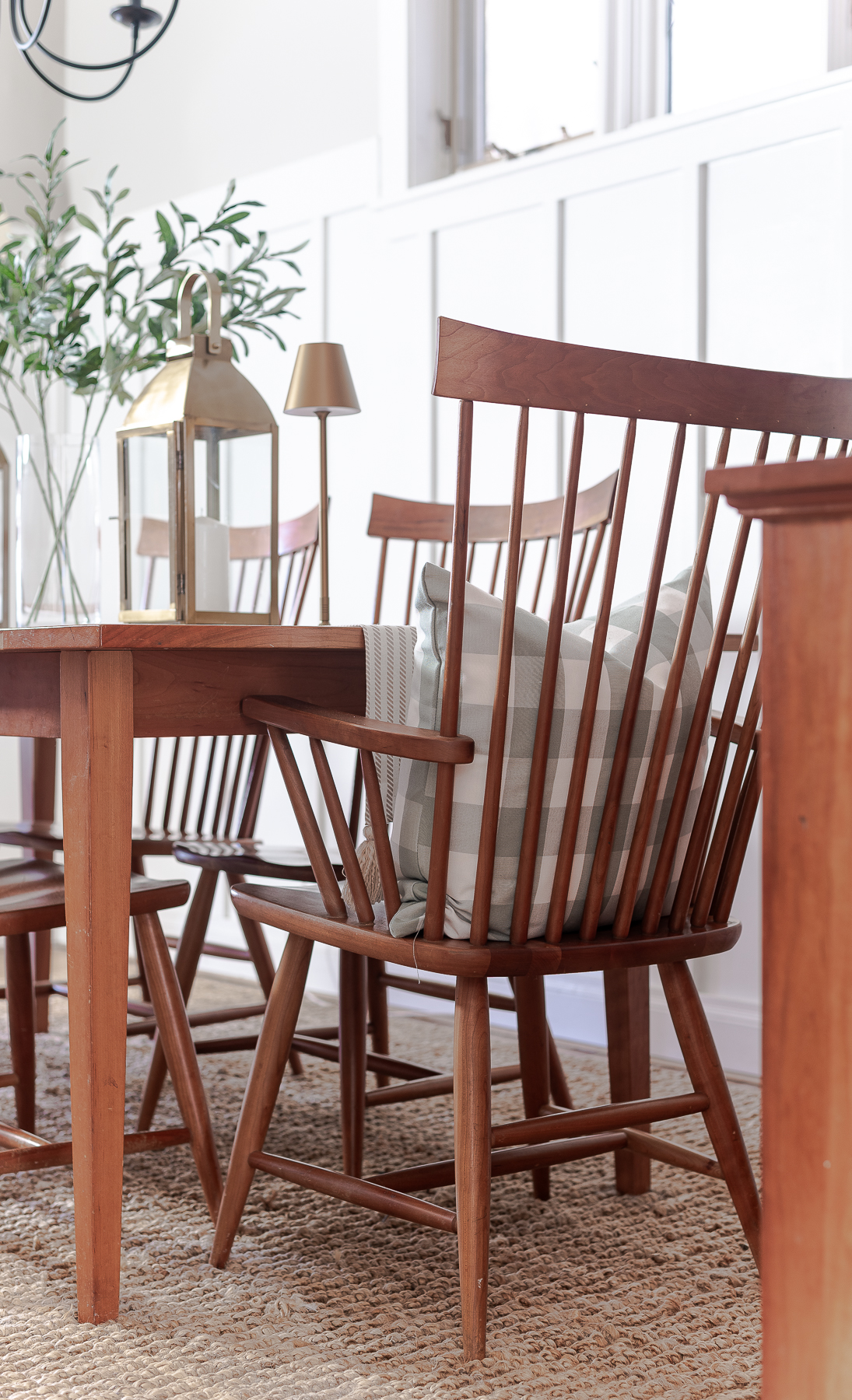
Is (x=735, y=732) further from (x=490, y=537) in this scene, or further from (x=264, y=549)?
(x=264, y=549)

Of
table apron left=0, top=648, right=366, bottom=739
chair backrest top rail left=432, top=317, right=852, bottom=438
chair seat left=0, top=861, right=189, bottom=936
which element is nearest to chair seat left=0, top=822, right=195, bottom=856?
chair seat left=0, top=861, right=189, bottom=936

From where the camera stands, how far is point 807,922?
67 cm

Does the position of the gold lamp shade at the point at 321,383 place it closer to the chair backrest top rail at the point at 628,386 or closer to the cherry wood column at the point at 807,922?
the chair backrest top rail at the point at 628,386

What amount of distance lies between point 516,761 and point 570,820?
3.1 inches

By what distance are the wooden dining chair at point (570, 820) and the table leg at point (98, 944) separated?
0.54ft

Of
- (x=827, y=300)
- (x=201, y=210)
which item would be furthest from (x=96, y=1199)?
(x=201, y=210)

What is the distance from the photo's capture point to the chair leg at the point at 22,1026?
77.5 inches

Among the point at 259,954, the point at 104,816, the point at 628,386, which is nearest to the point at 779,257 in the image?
the point at 628,386

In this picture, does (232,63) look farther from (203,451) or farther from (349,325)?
(203,451)

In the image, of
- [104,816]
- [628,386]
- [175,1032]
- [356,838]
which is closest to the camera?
[628,386]

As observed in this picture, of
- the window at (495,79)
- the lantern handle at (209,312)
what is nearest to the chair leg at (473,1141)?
the lantern handle at (209,312)

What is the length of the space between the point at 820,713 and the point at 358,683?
3.19 ft

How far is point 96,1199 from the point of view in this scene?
138 centimetres

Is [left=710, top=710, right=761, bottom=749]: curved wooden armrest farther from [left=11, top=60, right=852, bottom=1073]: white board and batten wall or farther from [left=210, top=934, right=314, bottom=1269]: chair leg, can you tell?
[left=11, top=60, right=852, bottom=1073]: white board and batten wall
